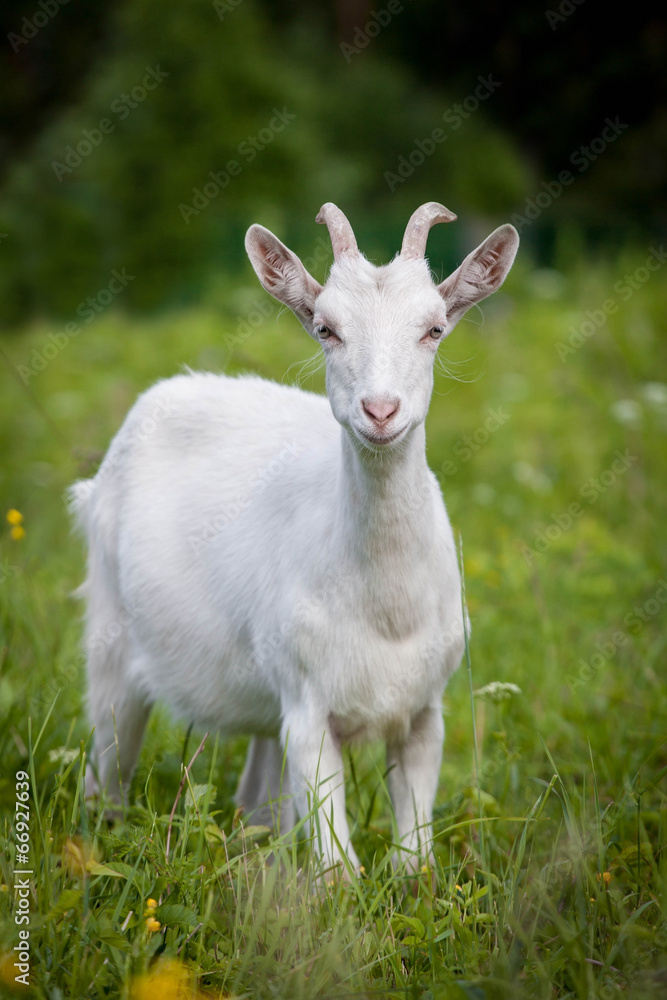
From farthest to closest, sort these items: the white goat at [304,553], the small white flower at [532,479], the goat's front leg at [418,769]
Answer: the small white flower at [532,479] → the goat's front leg at [418,769] → the white goat at [304,553]

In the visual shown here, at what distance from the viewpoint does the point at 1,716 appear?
129 inches

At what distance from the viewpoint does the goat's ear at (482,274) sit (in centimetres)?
265

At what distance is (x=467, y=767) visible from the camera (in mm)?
3631

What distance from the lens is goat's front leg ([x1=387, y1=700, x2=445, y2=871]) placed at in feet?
9.17

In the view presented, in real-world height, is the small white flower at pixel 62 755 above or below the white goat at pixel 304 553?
below

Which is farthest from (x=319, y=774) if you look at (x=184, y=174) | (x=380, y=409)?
(x=184, y=174)

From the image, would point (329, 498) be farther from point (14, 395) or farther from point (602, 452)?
point (14, 395)

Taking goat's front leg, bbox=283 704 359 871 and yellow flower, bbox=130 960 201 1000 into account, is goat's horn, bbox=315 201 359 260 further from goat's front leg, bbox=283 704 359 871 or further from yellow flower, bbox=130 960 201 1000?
yellow flower, bbox=130 960 201 1000

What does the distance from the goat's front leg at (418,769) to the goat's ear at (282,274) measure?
1146 millimetres

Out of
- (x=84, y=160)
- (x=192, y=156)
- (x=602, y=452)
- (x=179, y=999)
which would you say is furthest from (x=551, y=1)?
(x=179, y=999)

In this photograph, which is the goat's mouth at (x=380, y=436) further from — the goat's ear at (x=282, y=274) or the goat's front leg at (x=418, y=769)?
the goat's front leg at (x=418, y=769)

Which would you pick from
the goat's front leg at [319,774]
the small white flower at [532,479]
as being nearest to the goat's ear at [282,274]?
the goat's front leg at [319,774]

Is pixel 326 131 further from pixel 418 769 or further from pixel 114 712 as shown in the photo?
pixel 418 769

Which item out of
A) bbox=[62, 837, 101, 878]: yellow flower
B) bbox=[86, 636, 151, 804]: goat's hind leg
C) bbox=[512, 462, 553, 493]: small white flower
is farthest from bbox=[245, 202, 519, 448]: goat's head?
bbox=[512, 462, 553, 493]: small white flower
